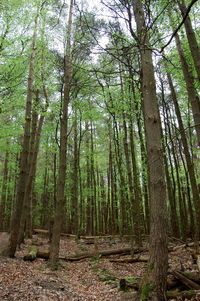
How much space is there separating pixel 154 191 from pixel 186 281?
2.00 meters

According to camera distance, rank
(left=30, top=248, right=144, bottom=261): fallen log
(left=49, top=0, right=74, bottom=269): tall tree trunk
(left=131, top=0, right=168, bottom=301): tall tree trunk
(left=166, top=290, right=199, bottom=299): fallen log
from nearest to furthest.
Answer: (left=131, top=0, right=168, bottom=301): tall tree trunk < (left=166, top=290, right=199, bottom=299): fallen log < (left=49, top=0, right=74, bottom=269): tall tree trunk < (left=30, top=248, right=144, bottom=261): fallen log

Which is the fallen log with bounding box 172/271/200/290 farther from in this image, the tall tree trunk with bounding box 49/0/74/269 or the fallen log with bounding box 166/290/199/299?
the tall tree trunk with bounding box 49/0/74/269

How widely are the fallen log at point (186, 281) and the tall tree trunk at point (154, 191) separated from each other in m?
0.89

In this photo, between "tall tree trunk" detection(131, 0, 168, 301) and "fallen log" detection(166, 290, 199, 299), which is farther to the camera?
"fallen log" detection(166, 290, 199, 299)

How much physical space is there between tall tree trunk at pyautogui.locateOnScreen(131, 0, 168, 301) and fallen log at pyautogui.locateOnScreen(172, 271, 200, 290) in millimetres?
895

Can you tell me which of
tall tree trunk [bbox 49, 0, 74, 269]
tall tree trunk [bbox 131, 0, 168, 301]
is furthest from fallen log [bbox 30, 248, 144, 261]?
tall tree trunk [bbox 131, 0, 168, 301]

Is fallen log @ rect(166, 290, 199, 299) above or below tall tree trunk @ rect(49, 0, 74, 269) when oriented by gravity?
below

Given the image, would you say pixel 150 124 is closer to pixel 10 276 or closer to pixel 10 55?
pixel 10 276

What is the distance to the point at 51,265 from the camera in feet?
24.0

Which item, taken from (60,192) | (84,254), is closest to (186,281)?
(60,192)

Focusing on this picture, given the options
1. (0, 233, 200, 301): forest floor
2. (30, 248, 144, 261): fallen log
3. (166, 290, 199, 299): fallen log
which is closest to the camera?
(166, 290, 199, 299): fallen log

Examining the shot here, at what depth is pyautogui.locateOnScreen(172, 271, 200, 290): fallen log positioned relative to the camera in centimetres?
424

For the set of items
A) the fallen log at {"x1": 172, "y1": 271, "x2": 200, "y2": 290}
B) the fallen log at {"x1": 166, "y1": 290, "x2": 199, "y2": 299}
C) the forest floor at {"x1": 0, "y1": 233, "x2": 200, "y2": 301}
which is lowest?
the forest floor at {"x1": 0, "y1": 233, "x2": 200, "y2": 301}

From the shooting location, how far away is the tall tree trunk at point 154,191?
3.79 metres
